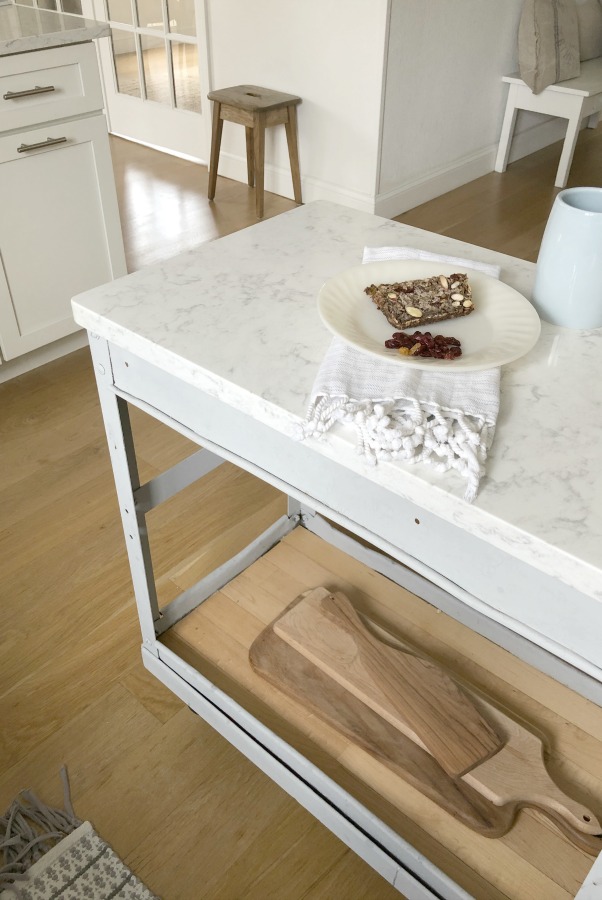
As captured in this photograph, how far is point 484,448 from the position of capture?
69 centimetres

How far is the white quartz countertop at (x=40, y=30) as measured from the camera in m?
1.90

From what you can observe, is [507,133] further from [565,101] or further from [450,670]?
[450,670]

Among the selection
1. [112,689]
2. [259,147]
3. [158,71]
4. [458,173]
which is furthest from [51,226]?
[458,173]

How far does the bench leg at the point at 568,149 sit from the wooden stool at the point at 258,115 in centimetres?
139

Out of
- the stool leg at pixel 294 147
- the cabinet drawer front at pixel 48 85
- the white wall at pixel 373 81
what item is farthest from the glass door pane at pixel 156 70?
the cabinet drawer front at pixel 48 85

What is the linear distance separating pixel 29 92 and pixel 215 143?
4.99 feet

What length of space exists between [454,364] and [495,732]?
76 cm

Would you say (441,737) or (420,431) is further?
(441,737)

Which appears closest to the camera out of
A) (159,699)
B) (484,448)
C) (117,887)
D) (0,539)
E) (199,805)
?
(484,448)

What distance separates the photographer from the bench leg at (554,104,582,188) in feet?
11.8

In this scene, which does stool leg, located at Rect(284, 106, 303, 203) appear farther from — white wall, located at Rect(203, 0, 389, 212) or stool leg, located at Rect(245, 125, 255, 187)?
stool leg, located at Rect(245, 125, 255, 187)

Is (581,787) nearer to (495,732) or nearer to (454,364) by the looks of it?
(495,732)

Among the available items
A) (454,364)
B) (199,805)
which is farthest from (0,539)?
(454,364)

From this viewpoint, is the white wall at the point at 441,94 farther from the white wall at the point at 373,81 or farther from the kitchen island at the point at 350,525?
the kitchen island at the point at 350,525
